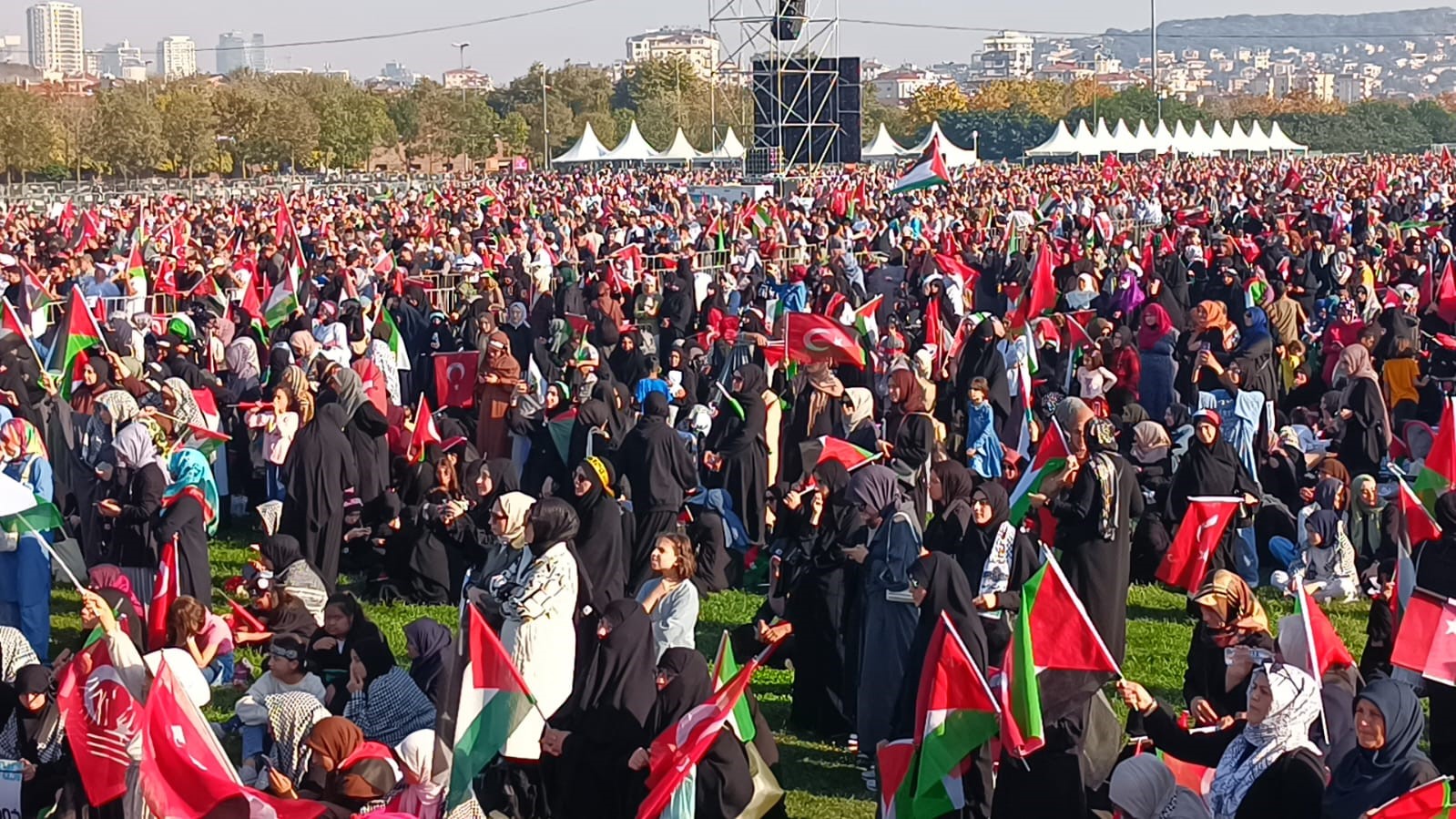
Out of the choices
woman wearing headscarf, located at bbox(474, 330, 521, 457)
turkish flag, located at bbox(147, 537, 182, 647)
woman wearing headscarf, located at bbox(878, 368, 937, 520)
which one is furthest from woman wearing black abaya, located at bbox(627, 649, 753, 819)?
woman wearing headscarf, located at bbox(474, 330, 521, 457)

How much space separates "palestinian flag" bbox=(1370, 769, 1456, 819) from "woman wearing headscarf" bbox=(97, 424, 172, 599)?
6293mm

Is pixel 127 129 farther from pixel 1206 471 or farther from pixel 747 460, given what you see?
pixel 1206 471

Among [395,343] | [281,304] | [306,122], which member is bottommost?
[395,343]

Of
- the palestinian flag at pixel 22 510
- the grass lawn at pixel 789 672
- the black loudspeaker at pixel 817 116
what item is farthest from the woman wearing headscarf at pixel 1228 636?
the black loudspeaker at pixel 817 116

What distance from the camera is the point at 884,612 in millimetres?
8398

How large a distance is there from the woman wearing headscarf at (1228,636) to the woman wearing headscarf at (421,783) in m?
2.44

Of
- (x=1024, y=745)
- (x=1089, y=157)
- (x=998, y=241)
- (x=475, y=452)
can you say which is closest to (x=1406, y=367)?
(x=475, y=452)

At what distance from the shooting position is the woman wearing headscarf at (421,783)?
21.7 ft

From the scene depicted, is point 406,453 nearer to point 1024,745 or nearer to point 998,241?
point 1024,745

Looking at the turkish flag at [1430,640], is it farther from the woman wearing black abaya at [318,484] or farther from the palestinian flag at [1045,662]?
the woman wearing black abaya at [318,484]

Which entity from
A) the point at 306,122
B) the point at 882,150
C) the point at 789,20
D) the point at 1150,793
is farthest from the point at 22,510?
the point at 306,122

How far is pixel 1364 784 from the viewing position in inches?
228

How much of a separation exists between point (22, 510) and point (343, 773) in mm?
4013

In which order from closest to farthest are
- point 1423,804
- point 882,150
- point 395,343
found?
point 1423,804 < point 395,343 < point 882,150
